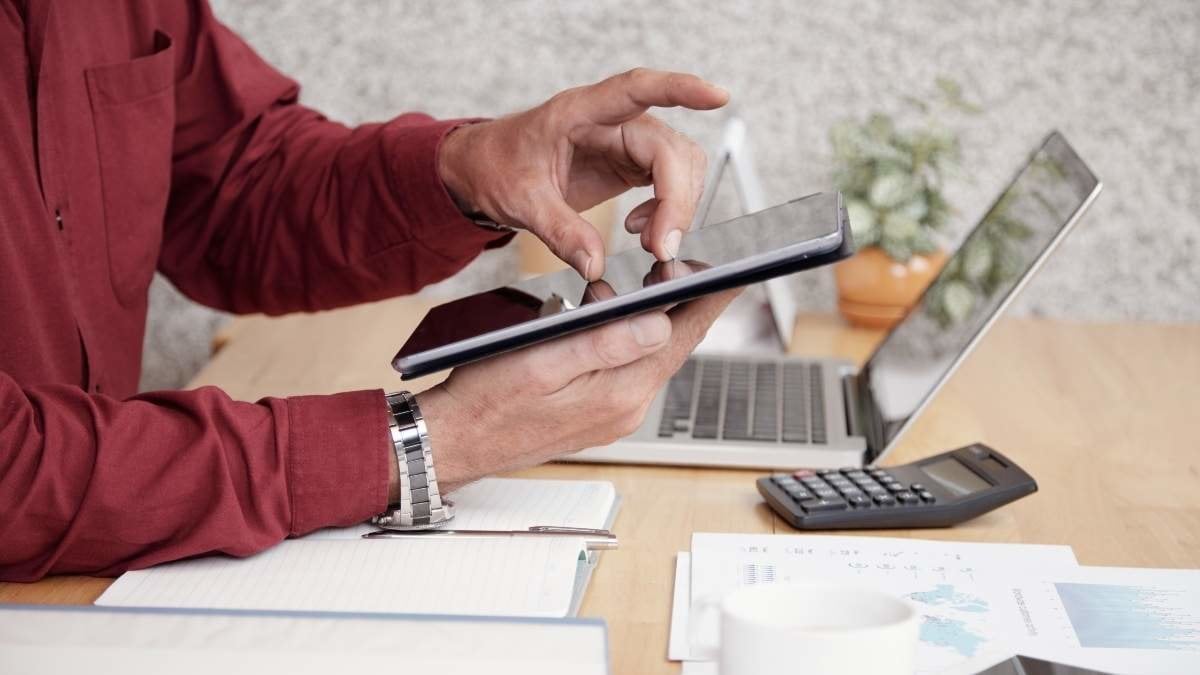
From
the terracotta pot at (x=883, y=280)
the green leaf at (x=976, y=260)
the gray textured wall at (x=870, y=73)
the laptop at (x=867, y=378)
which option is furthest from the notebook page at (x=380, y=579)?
the gray textured wall at (x=870, y=73)

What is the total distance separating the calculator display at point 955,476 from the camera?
84 centimetres

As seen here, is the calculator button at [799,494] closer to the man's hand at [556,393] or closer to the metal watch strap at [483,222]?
the man's hand at [556,393]

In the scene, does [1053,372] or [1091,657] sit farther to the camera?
[1053,372]

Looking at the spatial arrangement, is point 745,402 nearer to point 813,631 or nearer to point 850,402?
point 850,402

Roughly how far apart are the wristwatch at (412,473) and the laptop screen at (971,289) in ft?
1.13

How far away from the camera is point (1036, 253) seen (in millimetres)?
950

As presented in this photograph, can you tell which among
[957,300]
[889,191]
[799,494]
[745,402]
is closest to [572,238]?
[799,494]

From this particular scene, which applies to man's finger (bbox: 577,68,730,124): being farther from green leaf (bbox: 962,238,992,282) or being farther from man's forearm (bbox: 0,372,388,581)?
green leaf (bbox: 962,238,992,282)

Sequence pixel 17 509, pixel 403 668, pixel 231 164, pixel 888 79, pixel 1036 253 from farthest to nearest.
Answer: pixel 888 79 → pixel 231 164 → pixel 1036 253 → pixel 17 509 → pixel 403 668

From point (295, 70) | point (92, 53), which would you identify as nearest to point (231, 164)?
point (92, 53)

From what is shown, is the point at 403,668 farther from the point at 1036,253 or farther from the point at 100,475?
the point at 1036,253

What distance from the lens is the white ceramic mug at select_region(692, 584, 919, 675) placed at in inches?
18.4

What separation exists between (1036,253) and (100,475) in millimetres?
646

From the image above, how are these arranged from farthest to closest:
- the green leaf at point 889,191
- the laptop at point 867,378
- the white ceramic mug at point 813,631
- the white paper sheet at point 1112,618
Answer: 1. the green leaf at point 889,191
2. the laptop at point 867,378
3. the white paper sheet at point 1112,618
4. the white ceramic mug at point 813,631
